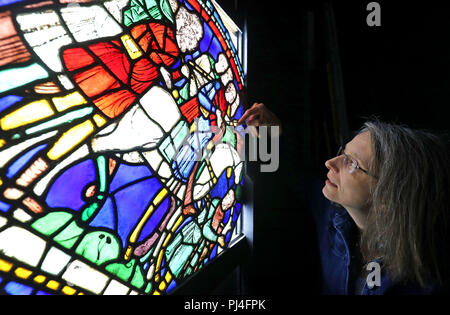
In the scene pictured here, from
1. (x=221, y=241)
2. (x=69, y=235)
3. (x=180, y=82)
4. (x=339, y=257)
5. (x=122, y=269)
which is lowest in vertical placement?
(x=339, y=257)

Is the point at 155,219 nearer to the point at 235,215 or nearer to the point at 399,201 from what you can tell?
the point at 235,215

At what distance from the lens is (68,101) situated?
0.42 metres

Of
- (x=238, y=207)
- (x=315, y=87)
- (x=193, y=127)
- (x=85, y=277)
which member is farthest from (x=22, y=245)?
(x=315, y=87)

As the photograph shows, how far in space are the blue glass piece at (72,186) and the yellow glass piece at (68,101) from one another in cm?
10

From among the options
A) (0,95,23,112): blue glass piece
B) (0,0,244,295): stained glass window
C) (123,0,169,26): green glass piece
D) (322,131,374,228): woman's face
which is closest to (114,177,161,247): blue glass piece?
A: (0,0,244,295): stained glass window

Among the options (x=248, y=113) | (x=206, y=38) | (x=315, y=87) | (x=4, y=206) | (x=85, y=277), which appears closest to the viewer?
(x=4, y=206)

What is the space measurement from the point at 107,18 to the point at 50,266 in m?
0.46

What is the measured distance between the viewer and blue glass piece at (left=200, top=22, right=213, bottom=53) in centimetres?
78

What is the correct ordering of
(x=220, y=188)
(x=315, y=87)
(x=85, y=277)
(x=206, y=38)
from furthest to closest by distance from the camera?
(x=315, y=87) → (x=220, y=188) → (x=206, y=38) → (x=85, y=277)

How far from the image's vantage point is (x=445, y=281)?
2.35ft

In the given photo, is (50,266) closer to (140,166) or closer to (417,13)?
(140,166)

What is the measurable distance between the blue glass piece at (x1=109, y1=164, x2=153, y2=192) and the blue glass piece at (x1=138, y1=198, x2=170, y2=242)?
10cm

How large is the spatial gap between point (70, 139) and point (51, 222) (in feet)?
0.45
